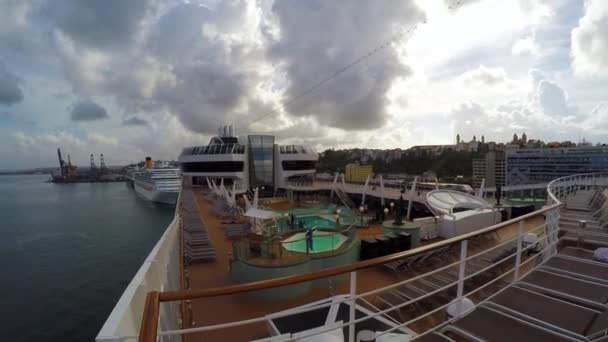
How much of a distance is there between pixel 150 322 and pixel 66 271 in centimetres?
1766

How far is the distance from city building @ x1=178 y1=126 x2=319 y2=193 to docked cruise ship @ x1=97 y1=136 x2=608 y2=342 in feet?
46.4

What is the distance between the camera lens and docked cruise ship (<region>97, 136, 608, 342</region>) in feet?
6.20

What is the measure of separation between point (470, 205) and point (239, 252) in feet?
31.0

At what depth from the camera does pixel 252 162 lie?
3225cm

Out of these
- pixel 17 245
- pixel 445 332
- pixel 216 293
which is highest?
pixel 216 293

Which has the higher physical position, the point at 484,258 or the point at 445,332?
the point at 445,332

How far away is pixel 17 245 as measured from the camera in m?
19.9

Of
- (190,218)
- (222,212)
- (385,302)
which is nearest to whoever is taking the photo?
(385,302)

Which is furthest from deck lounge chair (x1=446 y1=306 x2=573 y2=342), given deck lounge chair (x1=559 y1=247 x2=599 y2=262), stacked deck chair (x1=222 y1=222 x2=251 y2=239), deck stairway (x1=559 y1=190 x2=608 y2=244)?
stacked deck chair (x1=222 y1=222 x2=251 y2=239)

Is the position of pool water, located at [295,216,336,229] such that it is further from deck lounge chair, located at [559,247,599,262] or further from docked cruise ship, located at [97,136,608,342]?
deck lounge chair, located at [559,247,599,262]

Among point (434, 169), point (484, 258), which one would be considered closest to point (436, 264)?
point (484, 258)

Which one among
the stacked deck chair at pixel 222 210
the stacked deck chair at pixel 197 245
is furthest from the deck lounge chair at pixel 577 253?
the stacked deck chair at pixel 222 210

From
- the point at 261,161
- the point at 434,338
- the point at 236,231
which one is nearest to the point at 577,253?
the point at 434,338

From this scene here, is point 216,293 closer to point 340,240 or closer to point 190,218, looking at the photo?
point 340,240
